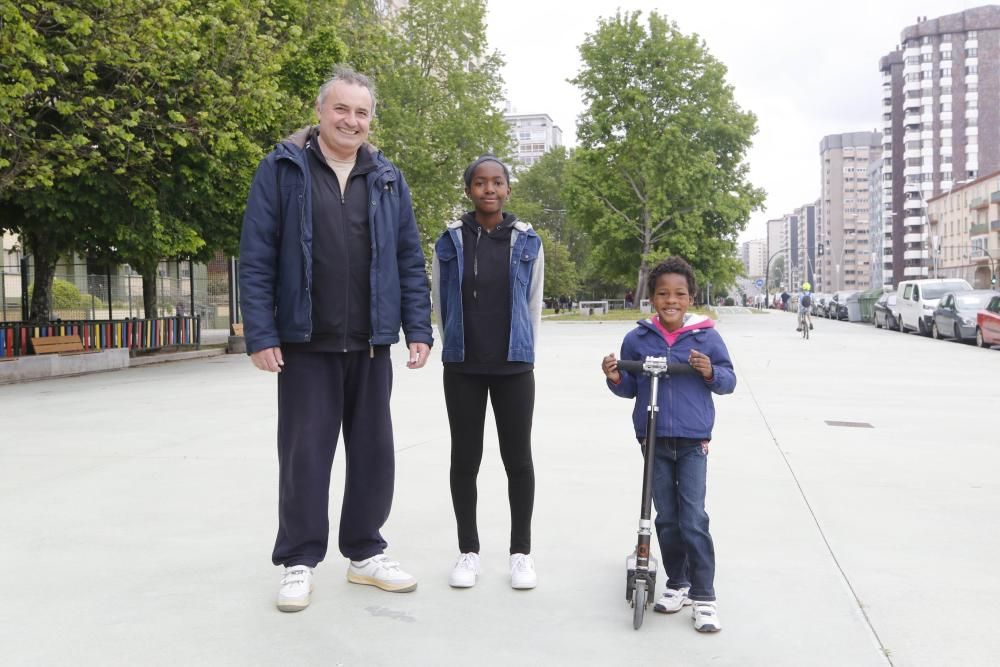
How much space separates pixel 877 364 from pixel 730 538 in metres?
13.2

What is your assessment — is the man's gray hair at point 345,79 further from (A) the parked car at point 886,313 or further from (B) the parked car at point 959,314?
(A) the parked car at point 886,313

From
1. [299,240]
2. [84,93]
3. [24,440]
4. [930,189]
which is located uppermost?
[930,189]

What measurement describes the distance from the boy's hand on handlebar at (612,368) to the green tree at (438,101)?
30370mm

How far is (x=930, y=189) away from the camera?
394 ft

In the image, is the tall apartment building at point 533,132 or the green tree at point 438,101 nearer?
the green tree at point 438,101

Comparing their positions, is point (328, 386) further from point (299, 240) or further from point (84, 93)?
A: point (84, 93)

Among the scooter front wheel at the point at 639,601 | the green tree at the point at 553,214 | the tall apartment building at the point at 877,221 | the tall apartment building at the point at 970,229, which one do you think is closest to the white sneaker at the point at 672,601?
the scooter front wheel at the point at 639,601

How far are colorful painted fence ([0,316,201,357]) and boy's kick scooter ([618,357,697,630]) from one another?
15.9 meters

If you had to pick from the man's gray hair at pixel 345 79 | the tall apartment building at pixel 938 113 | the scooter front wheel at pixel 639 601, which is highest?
the tall apartment building at pixel 938 113

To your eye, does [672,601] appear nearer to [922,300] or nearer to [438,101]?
[922,300]

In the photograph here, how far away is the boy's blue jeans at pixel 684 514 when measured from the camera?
350 cm

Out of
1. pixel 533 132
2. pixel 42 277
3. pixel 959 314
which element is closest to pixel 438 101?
pixel 959 314

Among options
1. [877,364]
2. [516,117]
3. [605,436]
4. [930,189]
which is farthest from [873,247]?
[605,436]

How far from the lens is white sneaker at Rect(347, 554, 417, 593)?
3883 millimetres
